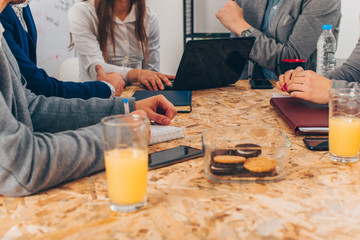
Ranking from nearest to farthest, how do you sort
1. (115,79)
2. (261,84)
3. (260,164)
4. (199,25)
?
1. (260,164)
2. (115,79)
3. (261,84)
4. (199,25)

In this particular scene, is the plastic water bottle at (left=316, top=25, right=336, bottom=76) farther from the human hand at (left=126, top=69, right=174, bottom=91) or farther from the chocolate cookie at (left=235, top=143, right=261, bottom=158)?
the chocolate cookie at (left=235, top=143, right=261, bottom=158)

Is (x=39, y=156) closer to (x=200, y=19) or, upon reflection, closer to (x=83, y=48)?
(x=83, y=48)

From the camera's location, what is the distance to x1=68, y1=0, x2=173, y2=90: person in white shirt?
203 cm

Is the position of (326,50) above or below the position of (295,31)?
below

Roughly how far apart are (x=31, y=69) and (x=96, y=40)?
35.7 inches

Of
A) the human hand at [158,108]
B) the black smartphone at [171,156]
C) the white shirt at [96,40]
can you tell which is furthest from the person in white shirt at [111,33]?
the black smartphone at [171,156]

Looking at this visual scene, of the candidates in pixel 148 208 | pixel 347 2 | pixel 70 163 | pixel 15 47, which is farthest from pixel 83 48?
pixel 347 2

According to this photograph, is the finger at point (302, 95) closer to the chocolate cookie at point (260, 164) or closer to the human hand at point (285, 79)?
the human hand at point (285, 79)

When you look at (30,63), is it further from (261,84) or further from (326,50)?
(326,50)

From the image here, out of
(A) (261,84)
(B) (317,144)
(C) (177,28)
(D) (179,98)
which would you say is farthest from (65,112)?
(C) (177,28)

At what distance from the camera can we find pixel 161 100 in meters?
1.08

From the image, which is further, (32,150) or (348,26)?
(348,26)

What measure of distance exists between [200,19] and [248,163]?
2888 millimetres

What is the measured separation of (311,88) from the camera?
3.91ft
